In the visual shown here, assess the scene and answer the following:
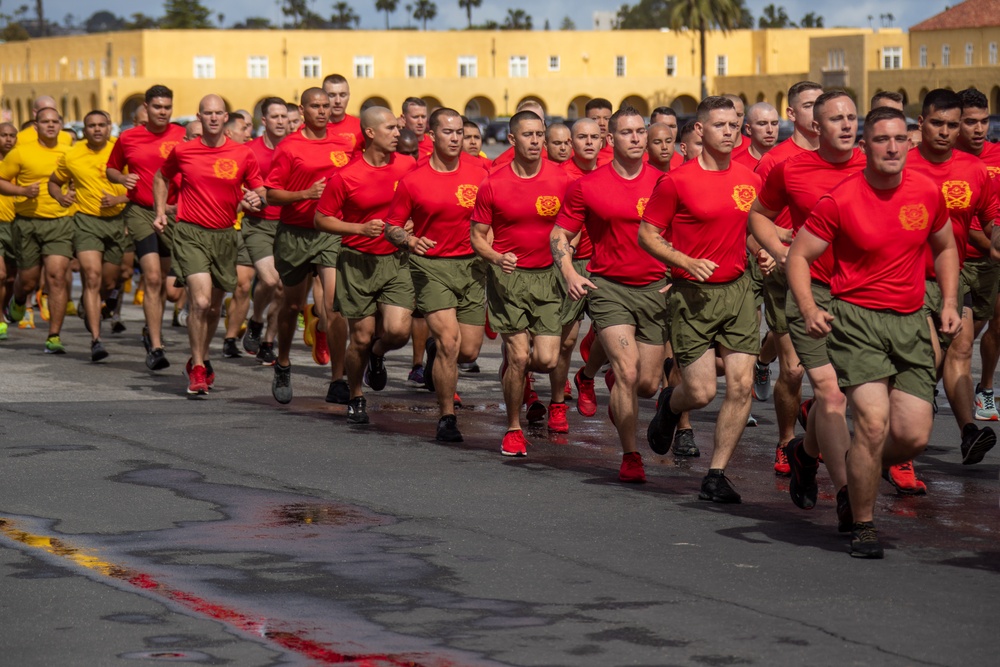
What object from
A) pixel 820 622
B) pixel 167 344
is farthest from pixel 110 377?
pixel 820 622

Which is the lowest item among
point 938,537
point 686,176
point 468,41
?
point 938,537

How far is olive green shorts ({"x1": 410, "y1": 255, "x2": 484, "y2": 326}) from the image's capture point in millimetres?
11445

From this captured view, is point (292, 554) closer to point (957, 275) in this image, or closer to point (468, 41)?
point (957, 275)

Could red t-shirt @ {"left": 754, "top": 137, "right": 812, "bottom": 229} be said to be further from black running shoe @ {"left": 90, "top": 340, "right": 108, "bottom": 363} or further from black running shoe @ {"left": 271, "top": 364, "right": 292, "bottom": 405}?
black running shoe @ {"left": 90, "top": 340, "right": 108, "bottom": 363}

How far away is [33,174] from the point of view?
17.0 metres

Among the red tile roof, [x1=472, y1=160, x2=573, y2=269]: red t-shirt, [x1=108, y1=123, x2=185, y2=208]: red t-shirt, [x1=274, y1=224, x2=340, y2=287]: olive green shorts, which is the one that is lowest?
[x1=274, y1=224, x2=340, y2=287]: olive green shorts

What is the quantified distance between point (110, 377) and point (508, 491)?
6.03 m

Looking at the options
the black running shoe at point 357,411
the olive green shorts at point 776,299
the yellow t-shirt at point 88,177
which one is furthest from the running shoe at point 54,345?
the olive green shorts at point 776,299

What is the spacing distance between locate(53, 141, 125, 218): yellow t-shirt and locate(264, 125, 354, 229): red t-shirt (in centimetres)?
328

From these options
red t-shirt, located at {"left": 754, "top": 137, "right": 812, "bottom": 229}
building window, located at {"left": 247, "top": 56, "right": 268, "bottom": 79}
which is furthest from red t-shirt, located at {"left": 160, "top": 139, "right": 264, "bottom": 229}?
building window, located at {"left": 247, "top": 56, "right": 268, "bottom": 79}

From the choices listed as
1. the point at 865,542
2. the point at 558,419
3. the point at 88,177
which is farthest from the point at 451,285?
the point at 88,177

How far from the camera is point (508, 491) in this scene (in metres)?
9.52

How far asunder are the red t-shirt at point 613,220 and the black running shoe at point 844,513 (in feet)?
7.30

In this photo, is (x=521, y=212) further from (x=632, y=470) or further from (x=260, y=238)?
(x=260, y=238)
